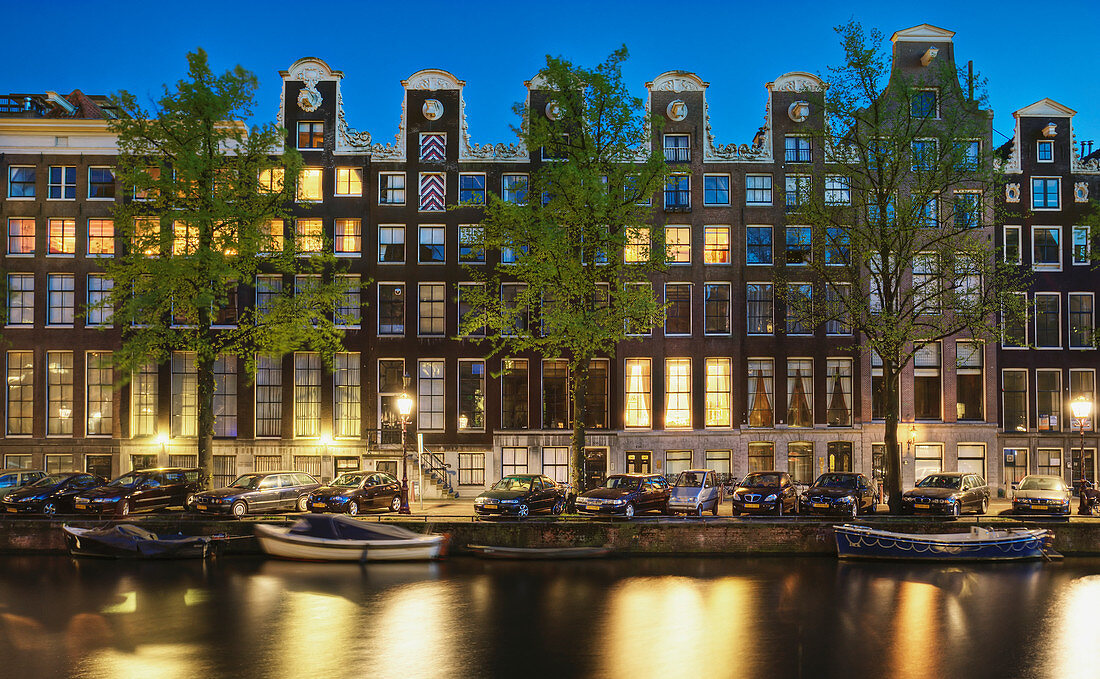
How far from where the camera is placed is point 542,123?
3284 cm

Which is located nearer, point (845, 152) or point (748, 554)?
point (748, 554)

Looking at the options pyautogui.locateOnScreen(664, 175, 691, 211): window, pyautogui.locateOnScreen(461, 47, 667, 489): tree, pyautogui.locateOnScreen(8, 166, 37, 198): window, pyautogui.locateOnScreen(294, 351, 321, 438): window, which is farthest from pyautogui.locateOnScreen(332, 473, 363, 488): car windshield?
pyautogui.locateOnScreen(8, 166, 37, 198): window

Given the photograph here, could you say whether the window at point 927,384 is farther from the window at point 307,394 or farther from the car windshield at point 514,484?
the window at point 307,394

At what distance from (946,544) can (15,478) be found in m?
38.4

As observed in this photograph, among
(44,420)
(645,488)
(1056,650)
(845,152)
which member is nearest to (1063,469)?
(845,152)

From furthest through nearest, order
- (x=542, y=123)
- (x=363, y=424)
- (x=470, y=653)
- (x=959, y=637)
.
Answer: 1. (x=363, y=424)
2. (x=542, y=123)
3. (x=959, y=637)
4. (x=470, y=653)

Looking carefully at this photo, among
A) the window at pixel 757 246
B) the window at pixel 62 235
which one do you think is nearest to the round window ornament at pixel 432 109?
the window at pixel 757 246

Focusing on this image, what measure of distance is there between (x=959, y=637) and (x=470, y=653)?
11726mm

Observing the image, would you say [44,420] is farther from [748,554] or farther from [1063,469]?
[1063,469]

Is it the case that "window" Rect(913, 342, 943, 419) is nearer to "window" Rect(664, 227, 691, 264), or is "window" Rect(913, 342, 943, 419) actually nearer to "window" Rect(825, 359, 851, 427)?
"window" Rect(825, 359, 851, 427)

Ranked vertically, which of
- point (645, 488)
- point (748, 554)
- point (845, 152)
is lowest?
point (748, 554)

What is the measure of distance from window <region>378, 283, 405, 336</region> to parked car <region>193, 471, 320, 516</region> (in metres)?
10.4

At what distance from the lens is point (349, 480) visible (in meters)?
34.0

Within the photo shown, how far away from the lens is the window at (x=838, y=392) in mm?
43750
